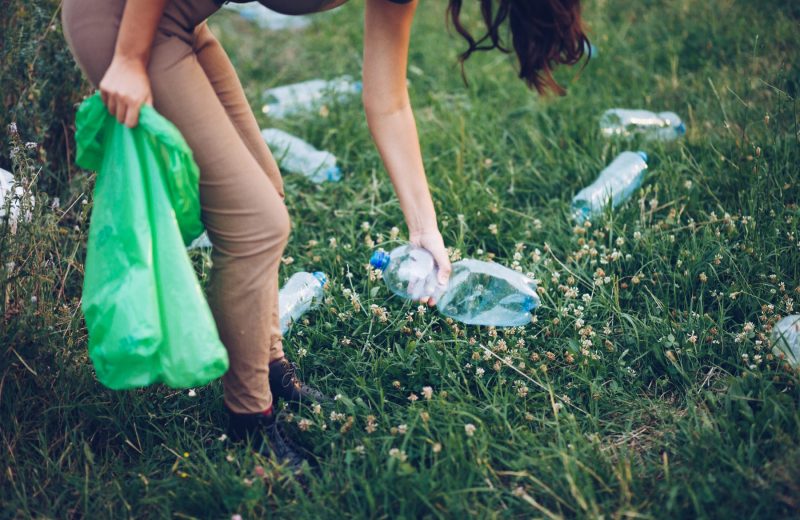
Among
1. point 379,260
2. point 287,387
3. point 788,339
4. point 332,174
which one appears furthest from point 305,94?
point 788,339

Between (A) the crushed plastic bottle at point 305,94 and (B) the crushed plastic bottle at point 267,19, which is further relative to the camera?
(B) the crushed plastic bottle at point 267,19

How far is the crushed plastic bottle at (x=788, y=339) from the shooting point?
2234 mm

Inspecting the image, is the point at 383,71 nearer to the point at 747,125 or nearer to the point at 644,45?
the point at 747,125

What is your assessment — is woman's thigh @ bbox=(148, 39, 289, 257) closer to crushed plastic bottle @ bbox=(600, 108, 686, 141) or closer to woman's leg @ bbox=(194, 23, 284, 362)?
woman's leg @ bbox=(194, 23, 284, 362)

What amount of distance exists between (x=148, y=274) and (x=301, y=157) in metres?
2.13

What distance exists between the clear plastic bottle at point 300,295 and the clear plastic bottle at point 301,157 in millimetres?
865

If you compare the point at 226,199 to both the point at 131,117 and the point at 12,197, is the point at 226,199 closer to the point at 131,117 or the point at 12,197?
the point at 131,117

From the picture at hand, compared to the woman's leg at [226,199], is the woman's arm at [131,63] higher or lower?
higher

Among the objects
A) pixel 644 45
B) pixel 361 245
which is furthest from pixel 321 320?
pixel 644 45

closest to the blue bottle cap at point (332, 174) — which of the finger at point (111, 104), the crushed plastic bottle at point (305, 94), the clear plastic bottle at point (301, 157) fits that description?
the clear plastic bottle at point (301, 157)

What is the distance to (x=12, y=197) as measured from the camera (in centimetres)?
233

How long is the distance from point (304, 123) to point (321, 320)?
5.45 ft

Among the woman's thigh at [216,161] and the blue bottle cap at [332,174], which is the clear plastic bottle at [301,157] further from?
the woman's thigh at [216,161]

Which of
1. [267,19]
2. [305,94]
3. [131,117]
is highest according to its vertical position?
[131,117]
